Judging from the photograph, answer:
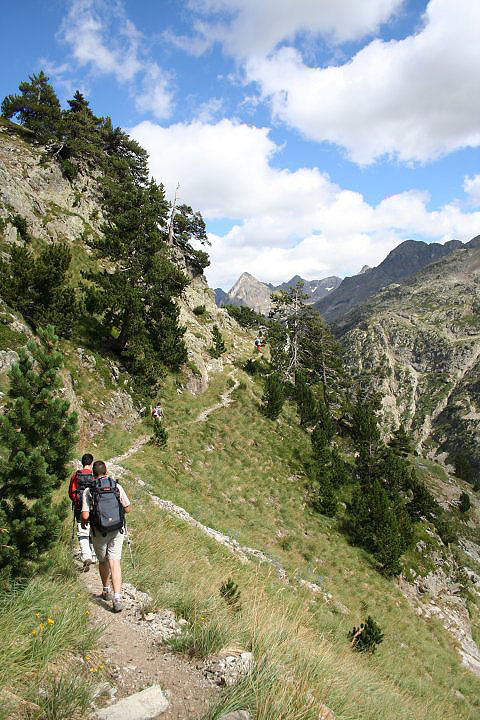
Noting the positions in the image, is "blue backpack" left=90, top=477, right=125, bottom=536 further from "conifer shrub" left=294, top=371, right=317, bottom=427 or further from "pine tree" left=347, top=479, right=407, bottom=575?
"conifer shrub" left=294, top=371, right=317, bottom=427

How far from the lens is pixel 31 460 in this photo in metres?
5.30

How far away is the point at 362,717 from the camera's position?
4820mm

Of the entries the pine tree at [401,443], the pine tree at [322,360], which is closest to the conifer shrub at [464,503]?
the pine tree at [401,443]

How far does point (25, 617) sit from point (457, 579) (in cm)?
3435

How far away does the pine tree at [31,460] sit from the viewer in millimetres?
5215

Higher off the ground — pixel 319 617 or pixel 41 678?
pixel 41 678

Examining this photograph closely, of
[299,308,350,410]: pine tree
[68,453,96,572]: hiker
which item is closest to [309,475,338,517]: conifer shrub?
[299,308,350,410]: pine tree

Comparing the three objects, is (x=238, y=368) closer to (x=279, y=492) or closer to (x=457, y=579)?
(x=279, y=492)

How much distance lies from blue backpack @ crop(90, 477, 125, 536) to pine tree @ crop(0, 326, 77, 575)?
829 millimetres

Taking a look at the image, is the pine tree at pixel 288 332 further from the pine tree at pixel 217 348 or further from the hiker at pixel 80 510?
the hiker at pixel 80 510

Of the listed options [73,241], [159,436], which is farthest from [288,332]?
[73,241]

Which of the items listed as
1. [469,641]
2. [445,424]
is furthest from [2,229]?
[445,424]

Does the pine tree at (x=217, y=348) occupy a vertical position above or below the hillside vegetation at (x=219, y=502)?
above

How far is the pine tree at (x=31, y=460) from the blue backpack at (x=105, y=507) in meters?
0.83
